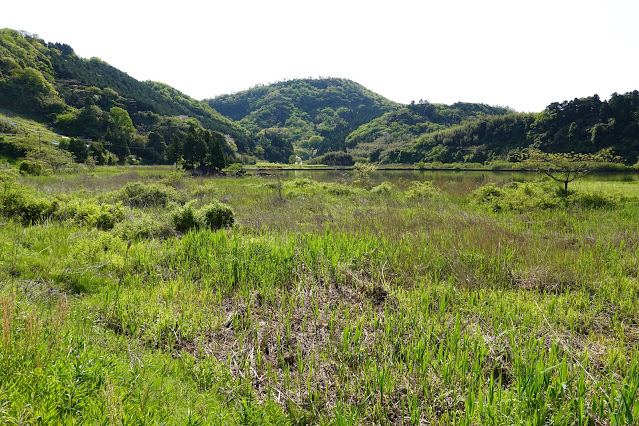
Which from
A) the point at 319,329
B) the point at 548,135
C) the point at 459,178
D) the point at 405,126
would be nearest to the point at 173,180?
the point at 319,329

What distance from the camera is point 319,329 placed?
3973mm

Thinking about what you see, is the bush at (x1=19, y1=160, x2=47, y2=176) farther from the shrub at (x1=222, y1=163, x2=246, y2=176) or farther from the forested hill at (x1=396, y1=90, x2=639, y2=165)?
the forested hill at (x1=396, y1=90, x2=639, y2=165)

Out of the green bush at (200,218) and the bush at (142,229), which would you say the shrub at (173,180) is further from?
the bush at (142,229)

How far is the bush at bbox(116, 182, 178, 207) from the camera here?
1316 centimetres

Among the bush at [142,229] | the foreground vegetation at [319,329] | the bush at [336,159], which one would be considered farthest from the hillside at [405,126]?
the foreground vegetation at [319,329]

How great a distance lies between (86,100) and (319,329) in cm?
10105

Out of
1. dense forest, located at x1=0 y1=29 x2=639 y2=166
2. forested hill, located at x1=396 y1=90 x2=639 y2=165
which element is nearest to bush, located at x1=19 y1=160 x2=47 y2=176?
dense forest, located at x1=0 y1=29 x2=639 y2=166

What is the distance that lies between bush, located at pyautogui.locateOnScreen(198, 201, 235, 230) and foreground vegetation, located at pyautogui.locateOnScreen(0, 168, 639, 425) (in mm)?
1580

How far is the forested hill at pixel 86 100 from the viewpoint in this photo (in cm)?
7300

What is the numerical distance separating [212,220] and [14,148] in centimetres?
Answer: 5378

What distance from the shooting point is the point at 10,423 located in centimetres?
197

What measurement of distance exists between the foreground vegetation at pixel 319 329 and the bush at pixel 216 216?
1.58m

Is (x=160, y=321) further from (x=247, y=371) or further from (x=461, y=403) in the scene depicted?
(x=461, y=403)

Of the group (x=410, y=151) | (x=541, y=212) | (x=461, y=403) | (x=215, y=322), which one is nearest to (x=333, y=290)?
(x=215, y=322)
